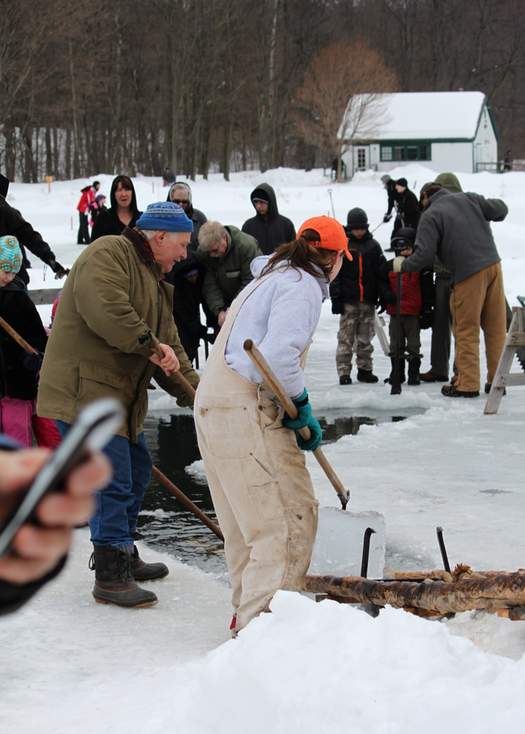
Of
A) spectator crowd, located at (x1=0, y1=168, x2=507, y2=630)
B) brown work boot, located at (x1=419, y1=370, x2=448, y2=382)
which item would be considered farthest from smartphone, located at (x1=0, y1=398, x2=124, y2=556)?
brown work boot, located at (x1=419, y1=370, x2=448, y2=382)

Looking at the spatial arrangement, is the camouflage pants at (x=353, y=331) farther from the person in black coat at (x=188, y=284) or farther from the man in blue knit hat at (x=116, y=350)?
the man in blue knit hat at (x=116, y=350)

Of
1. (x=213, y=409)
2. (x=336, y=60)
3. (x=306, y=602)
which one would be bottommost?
(x=306, y=602)

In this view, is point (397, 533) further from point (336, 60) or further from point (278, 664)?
point (336, 60)

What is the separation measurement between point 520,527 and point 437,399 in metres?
3.92

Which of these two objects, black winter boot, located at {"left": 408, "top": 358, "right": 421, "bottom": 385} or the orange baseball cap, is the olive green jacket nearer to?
the orange baseball cap

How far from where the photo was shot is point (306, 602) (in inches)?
144

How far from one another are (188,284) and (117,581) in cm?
509

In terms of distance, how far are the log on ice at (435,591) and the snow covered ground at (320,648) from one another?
0.14 m

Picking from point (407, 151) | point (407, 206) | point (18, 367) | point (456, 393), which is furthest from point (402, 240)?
point (407, 151)

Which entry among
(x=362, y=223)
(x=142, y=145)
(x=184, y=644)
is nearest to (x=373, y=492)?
(x=184, y=644)

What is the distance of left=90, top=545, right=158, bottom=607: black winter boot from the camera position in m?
5.00

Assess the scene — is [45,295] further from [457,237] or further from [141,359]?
[141,359]

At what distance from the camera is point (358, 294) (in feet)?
→ 35.0

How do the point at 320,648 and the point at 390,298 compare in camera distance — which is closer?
the point at 320,648
